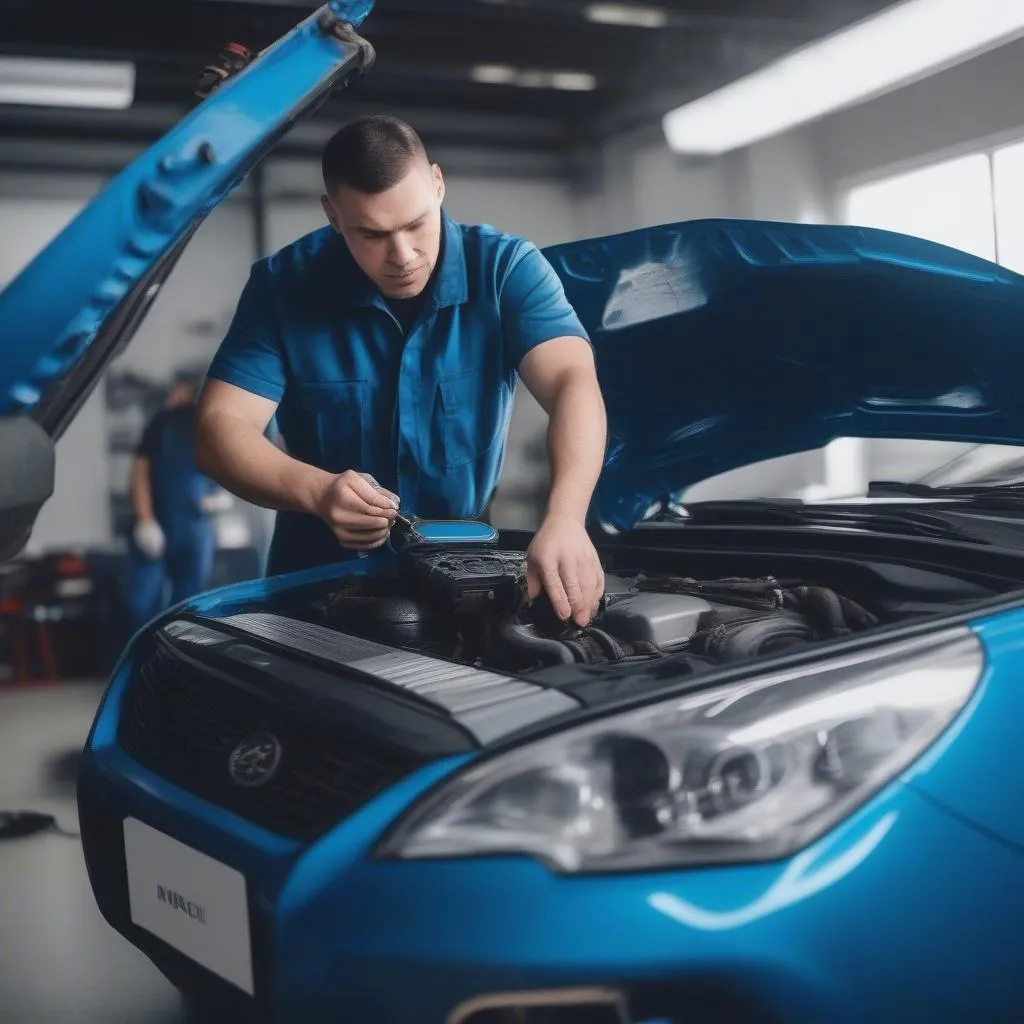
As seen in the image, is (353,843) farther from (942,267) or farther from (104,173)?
(104,173)

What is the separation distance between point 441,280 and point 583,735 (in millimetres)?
1046

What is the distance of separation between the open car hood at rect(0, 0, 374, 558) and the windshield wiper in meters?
0.86

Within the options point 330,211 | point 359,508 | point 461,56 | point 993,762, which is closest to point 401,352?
point 330,211

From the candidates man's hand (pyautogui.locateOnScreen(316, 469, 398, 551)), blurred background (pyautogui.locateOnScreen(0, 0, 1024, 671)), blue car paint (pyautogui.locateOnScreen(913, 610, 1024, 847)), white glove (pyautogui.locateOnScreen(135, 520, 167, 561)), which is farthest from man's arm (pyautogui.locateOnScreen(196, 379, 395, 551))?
white glove (pyautogui.locateOnScreen(135, 520, 167, 561))

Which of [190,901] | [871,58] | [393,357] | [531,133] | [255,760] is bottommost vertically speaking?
[190,901]

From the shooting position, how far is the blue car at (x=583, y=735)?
0.81 m

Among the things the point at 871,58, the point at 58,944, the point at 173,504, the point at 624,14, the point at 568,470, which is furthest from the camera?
the point at 173,504

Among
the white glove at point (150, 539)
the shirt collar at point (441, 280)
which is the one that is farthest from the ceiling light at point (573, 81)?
the shirt collar at point (441, 280)

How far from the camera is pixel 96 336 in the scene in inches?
45.9

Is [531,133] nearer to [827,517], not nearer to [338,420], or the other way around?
[338,420]

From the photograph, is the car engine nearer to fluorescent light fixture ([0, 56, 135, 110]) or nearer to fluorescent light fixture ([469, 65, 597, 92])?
fluorescent light fixture ([469, 65, 597, 92])

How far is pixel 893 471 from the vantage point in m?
1.72

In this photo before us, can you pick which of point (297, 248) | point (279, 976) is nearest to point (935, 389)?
point (297, 248)

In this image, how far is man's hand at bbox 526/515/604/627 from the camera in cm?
119
